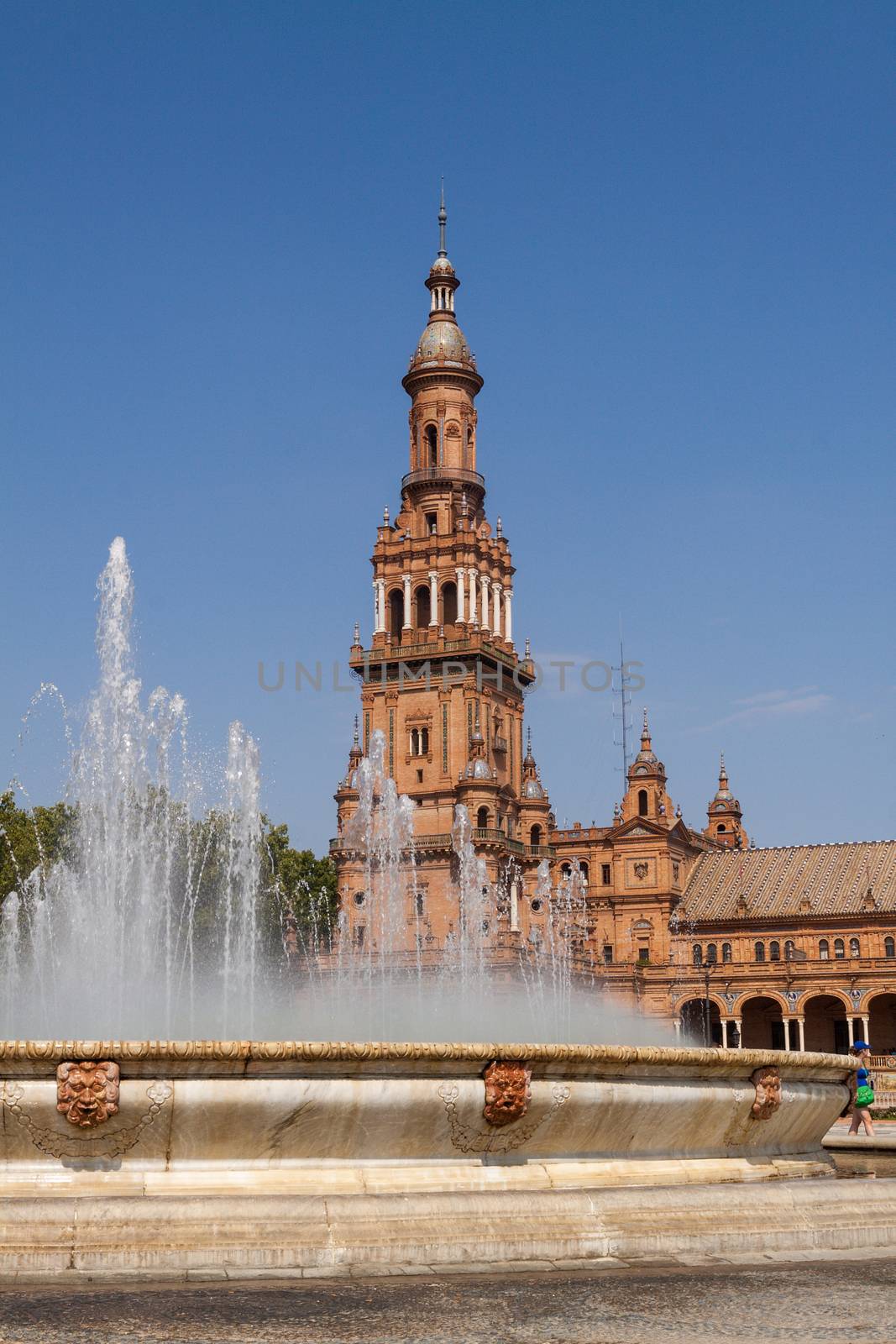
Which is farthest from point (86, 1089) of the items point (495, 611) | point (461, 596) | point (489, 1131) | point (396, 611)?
point (495, 611)

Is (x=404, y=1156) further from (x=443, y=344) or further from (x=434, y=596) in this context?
(x=443, y=344)

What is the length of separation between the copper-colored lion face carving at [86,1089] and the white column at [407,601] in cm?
7535

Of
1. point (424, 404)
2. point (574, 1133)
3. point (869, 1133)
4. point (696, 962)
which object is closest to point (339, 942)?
point (696, 962)

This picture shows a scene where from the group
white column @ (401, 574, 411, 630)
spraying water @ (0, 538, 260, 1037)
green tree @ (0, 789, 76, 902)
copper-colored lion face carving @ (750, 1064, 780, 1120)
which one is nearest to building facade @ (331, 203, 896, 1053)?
white column @ (401, 574, 411, 630)

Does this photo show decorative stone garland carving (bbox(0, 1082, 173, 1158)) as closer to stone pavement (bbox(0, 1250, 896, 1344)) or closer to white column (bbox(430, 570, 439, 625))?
stone pavement (bbox(0, 1250, 896, 1344))

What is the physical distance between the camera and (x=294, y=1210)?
9.48 metres

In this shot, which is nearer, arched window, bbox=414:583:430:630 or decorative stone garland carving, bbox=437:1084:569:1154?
decorative stone garland carving, bbox=437:1084:569:1154

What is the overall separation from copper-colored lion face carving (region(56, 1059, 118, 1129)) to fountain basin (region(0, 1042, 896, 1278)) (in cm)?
6

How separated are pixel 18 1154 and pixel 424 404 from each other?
271 ft

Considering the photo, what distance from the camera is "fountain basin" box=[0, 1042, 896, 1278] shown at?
925 cm

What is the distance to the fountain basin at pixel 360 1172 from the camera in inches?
364

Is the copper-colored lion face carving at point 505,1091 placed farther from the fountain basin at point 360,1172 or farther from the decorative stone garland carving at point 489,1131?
the decorative stone garland carving at point 489,1131

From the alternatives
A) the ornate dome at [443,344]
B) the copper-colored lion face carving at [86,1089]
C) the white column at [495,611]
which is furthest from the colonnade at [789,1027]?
the copper-colored lion face carving at [86,1089]

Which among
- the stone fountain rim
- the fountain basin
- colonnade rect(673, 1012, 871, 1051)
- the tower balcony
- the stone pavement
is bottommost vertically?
colonnade rect(673, 1012, 871, 1051)
